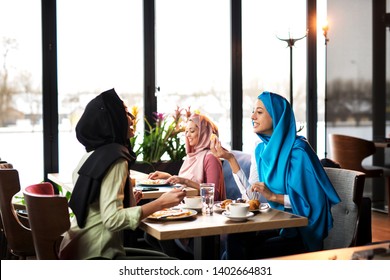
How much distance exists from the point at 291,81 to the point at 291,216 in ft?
11.7

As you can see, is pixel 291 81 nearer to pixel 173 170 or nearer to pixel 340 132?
pixel 340 132

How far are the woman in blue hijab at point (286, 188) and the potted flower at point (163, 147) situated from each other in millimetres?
2048

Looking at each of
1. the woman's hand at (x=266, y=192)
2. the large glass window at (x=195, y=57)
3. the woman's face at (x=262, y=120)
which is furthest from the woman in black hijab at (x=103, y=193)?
the large glass window at (x=195, y=57)

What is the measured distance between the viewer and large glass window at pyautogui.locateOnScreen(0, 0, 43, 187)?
4.96m

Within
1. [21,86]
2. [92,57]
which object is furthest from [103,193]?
[92,57]

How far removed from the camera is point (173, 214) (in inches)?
94.0

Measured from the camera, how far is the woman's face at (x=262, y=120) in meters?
3.01

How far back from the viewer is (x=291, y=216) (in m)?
2.45

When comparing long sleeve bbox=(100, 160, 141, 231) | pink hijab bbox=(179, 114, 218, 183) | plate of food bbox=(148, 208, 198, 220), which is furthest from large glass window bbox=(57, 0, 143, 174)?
long sleeve bbox=(100, 160, 141, 231)

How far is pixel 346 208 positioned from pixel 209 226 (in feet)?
3.15

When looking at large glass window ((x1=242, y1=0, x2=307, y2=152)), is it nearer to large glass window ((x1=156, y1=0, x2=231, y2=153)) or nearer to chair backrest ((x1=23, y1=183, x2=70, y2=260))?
large glass window ((x1=156, y1=0, x2=231, y2=153))

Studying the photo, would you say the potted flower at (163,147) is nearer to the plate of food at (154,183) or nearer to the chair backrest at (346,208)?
the plate of food at (154,183)

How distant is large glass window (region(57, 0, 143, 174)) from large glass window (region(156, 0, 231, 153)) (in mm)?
256
